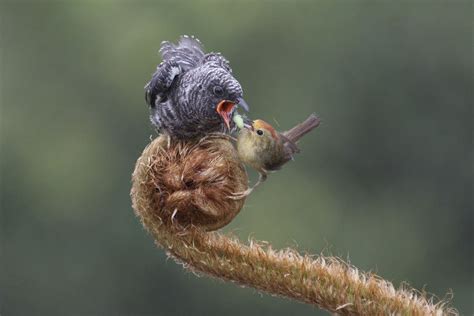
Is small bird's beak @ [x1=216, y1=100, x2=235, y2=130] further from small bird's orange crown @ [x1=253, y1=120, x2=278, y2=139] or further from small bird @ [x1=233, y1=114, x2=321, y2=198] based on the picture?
small bird's orange crown @ [x1=253, y1=120, x2=278, y2=139]

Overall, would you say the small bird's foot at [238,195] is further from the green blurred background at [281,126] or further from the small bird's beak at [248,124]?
the green blurred background at [281,126]

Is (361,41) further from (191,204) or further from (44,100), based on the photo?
(191,204)

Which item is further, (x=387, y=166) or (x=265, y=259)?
(x=387, y=166)

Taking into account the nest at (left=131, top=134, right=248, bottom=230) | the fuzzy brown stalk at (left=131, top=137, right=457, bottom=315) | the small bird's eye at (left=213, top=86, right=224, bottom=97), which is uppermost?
the small bird's eye at (left=213, top=86, right=224, bottom=97)

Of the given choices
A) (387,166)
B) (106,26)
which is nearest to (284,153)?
(387,166)

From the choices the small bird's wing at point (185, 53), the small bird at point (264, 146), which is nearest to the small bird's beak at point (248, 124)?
the small bird at point (264, 146)

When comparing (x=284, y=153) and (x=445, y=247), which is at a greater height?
(x=445, y=247)

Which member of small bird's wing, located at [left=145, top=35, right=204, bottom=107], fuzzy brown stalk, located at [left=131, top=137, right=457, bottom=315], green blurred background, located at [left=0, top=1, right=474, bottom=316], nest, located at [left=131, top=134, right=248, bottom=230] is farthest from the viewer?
green blurred background, located at [left=0, top=1, right=474, bottom=316]

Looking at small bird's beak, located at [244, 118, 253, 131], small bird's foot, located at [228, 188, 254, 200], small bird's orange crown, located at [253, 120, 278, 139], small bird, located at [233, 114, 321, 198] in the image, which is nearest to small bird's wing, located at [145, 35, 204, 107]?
small bird's beak, located at [244, 118, 253, 131]
